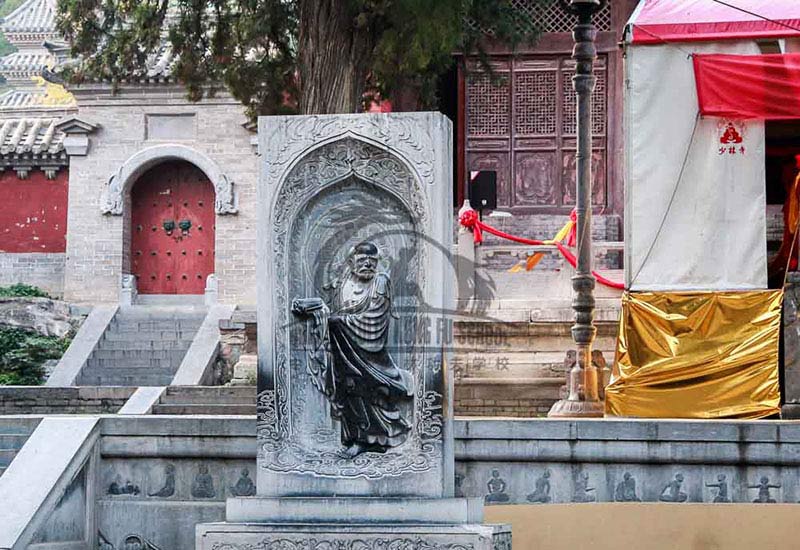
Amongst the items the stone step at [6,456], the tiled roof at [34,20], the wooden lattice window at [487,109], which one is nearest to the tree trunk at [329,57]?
the wooden lattice window at [487,109]

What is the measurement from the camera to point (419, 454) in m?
8.24

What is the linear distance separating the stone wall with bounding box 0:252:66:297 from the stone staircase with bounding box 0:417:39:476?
19404mm

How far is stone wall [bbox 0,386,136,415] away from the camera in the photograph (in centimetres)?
1703

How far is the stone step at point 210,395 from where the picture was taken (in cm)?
1734

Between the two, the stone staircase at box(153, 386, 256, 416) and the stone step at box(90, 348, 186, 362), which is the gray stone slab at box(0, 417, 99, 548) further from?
the stone step at box(90, 348, 186, 362)

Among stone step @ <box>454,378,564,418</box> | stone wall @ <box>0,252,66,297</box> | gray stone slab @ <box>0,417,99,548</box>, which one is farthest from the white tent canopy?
stone wall @ <box>0,252,66,297</box>

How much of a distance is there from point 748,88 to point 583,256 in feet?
7.29

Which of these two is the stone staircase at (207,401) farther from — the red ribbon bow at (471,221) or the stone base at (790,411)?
the stone base at (790,411)

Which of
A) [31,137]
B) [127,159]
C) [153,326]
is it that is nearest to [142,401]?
[153,326]

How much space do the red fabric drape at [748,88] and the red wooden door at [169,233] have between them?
666 inches

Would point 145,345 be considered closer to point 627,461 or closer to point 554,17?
point 554,17

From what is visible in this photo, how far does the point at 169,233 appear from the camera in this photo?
96.4 ft

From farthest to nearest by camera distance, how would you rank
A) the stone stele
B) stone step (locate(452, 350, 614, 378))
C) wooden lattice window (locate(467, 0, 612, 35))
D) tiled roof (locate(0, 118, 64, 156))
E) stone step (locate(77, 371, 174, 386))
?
tiled roof (locate(0, 118, 64, 156)), stone step (locate(77, 371, 174, 386)), wooden lattice window (locate(467, 0, 612, 35)), stone step (locate(452, 350, 614, 378)), the stone stele

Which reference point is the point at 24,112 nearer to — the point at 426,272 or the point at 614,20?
the point at 614,20
